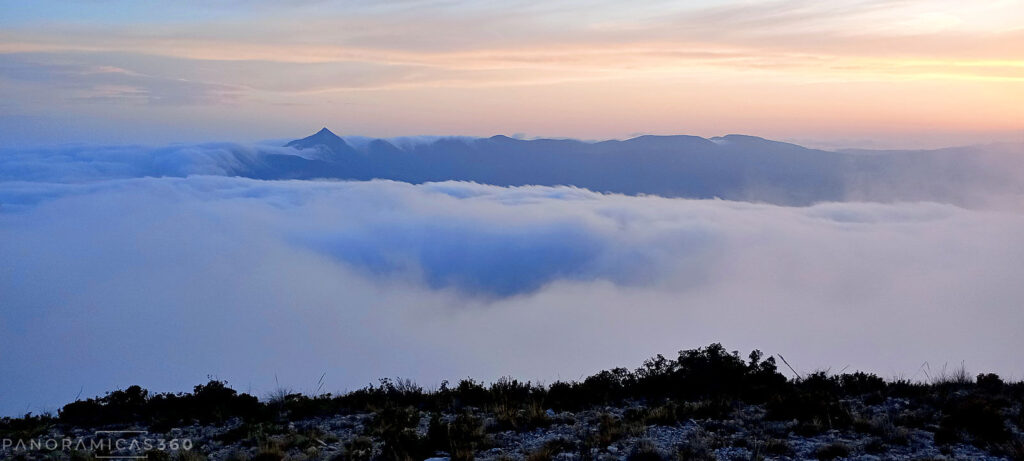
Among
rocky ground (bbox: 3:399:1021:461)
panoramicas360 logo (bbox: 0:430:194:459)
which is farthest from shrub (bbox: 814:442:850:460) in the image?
panoramicas360 logo (bbox: 0:430:194:459)

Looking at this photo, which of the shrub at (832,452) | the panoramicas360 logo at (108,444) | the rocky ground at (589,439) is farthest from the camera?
the panoramicas360 logo at (108,444)

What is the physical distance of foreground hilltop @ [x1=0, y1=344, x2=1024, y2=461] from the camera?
31.1 ft

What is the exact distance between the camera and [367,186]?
18950 centimetres

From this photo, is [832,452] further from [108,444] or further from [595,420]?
[108,444]

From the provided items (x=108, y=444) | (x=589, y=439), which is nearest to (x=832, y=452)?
(x=589, y=439)

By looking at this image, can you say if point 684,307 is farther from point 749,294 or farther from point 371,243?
point 371,243

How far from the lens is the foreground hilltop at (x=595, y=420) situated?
373 inches

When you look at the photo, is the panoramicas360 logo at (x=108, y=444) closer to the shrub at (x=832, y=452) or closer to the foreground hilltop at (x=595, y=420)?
the foreground hilltop at (x=595, y=420)

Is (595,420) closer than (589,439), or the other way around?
(589,439)

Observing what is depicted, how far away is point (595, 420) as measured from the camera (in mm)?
11391

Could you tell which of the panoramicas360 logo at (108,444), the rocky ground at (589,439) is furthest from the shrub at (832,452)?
the panoramicas360 logo at (108,444)

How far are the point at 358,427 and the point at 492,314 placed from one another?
355ft

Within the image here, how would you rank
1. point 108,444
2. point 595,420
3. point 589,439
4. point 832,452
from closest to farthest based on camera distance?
1. point 832,452
2. point 589,439
3. point 108,444
4. point 595,420

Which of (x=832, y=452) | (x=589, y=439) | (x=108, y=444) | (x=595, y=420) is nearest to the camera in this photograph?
(x=832, y=452)
